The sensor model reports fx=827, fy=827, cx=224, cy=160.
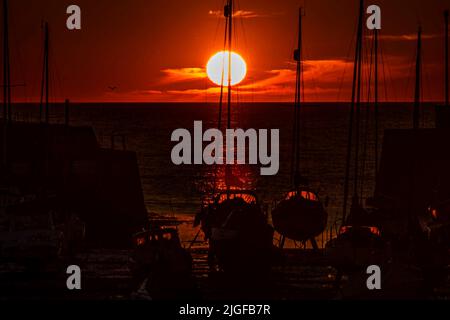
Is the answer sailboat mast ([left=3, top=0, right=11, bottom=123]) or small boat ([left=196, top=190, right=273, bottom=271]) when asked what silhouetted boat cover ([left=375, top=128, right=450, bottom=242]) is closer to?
small boat ([left=196, top=190, right=273, bottom=271])

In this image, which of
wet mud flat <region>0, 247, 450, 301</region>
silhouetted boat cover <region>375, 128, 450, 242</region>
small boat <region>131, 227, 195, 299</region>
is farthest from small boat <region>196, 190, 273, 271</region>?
silhouetted boat cover <region>375, 128, 450, 242</region>

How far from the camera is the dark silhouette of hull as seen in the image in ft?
139

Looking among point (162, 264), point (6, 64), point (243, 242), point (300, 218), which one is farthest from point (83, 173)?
point (162, 264)

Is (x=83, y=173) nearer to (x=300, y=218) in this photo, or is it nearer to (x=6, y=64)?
(x=6, y=64)

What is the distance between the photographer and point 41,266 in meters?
35.5

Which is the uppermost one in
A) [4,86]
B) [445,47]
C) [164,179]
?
[445,47]

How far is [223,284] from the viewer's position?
33.8 m

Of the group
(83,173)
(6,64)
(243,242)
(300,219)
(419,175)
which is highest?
(6,64)

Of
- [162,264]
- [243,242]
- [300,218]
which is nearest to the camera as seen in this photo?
[162,264]

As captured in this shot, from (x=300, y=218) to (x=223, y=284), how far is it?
31.8 feet

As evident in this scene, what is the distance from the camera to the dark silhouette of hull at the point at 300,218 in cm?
4225

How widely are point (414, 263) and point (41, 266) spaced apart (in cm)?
1570
